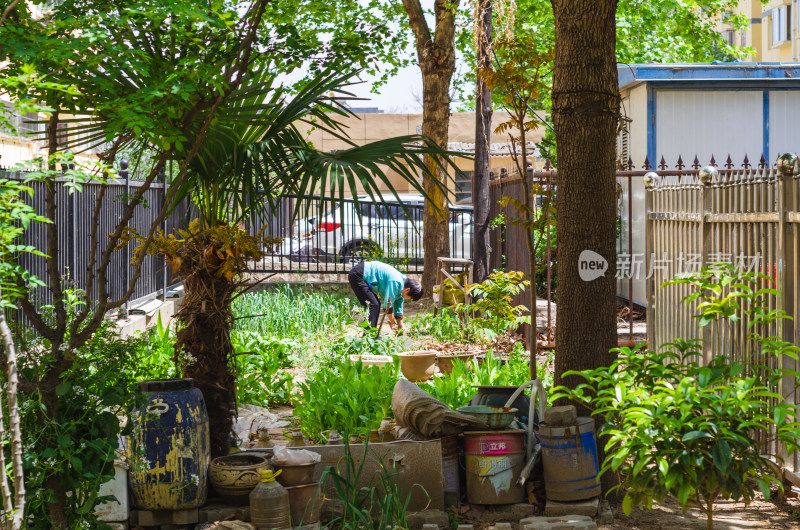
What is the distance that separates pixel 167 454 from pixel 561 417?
2.27m

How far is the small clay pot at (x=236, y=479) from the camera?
469 cm

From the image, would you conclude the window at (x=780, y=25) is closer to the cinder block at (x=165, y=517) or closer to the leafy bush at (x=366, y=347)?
the leafy bush at (x=366, y=347)

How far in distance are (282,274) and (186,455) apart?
10431 millimetres

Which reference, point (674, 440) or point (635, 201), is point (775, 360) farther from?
point (635, 201)

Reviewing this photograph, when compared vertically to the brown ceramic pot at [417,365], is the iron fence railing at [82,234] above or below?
above

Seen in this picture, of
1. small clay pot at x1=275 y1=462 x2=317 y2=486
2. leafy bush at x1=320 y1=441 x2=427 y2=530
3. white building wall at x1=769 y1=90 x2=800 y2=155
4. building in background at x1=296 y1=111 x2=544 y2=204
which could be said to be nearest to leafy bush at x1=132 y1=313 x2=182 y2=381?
small clay pot at x1=275 y1=462 x2=317 y2=486

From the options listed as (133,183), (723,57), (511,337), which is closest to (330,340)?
(511,337)

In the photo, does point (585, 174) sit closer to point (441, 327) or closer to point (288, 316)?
point (441, 327)

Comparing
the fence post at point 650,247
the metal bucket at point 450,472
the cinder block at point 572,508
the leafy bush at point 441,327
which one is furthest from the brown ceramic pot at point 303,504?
the leafy bush at point 441,327

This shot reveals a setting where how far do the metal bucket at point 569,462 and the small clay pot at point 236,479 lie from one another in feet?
5.39

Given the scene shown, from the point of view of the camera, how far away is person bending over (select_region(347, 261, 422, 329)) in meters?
10.4

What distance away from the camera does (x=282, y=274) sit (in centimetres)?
1497

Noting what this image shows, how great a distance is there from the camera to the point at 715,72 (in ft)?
37.9

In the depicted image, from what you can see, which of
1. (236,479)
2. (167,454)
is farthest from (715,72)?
(167,454)
